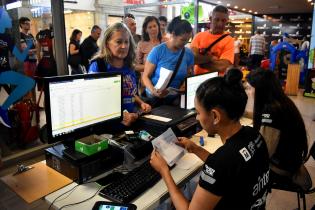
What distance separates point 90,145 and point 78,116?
17 cm

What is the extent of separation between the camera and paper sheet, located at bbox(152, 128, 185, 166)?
132cm

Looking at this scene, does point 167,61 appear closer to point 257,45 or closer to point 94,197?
point 94,197

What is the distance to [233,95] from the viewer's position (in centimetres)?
105

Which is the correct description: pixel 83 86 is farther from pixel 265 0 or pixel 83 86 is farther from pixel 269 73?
pixel 265 0

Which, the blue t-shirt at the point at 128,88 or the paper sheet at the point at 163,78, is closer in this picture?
the blue t-shirt at the point at 128,88

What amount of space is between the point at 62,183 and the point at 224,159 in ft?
2.51

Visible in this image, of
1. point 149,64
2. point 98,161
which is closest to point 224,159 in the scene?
point 98,161

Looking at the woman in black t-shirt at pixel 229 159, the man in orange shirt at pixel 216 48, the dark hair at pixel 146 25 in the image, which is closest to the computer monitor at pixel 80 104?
the woman in black t-shirt at pixel 229 159

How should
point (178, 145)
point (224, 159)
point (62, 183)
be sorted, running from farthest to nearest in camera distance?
point (178, 145), point (62, 183), point (224, 159)

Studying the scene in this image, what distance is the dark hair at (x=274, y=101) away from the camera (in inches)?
69.7

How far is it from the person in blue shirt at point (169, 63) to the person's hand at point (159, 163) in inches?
37.4

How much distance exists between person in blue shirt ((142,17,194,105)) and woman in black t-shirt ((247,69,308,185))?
26.4 inches

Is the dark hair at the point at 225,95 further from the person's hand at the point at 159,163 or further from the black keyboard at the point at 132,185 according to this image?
the black keyboard at the point at 132,185

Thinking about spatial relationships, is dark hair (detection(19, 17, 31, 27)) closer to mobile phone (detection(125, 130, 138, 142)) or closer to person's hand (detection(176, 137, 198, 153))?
mobile phone (detection(125, 130, 138, 142))
